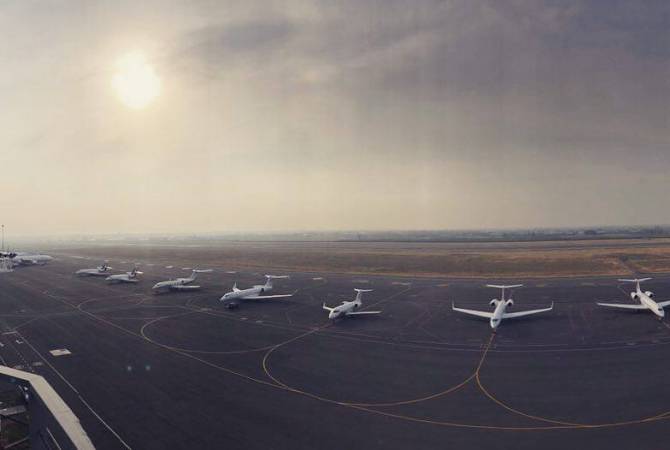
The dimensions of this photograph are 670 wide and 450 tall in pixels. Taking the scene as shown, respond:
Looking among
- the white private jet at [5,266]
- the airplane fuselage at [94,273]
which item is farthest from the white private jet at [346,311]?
the white private jet at [5,266]

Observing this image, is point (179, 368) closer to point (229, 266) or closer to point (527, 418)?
point (527, 418)

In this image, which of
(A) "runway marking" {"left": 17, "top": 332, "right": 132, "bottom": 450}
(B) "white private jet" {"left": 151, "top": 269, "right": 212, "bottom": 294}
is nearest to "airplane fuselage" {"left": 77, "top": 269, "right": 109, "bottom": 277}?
(B) "white private jet" {"left": 151, "top": 269, "right": 212, "bottom": 294}

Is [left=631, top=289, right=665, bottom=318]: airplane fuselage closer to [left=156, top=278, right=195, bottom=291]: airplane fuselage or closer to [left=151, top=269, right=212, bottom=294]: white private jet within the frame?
[left=151, top=269, right=212, bottom=294]: white private jet

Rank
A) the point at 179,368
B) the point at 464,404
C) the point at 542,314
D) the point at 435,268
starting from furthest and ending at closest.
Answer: the point at 435,268 → the point at 542,314 → the point at 179,368 → the point at 464,404

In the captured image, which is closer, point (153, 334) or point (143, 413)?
point (143, 413)

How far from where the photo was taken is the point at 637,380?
33.8m

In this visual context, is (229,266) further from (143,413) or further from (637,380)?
(637,380)

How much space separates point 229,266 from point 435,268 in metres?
66.6

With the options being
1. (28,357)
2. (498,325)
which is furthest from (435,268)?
(28,357)

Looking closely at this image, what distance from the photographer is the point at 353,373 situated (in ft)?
121

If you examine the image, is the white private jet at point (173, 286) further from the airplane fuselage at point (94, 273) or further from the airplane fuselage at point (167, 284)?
the airplane fuselage at point (94, 273)

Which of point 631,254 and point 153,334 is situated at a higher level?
point 631,254

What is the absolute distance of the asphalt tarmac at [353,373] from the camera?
2623 centimetres

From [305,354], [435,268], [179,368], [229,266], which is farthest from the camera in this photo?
[229,266]
